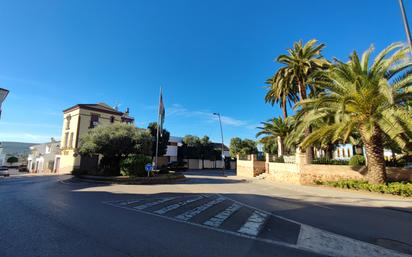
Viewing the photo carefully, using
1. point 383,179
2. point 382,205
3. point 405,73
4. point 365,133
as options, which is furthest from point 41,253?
point 405,73

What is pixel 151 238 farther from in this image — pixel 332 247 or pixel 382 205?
pixel 382 205

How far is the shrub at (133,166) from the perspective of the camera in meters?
19.8

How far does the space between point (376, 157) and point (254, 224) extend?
11.8 metres

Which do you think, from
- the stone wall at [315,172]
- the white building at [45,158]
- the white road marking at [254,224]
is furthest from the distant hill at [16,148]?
the white road marking at [254,224]

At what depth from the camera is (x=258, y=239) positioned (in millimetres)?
5406

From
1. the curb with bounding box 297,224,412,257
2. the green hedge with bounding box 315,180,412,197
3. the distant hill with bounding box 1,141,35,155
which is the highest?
the distant hill with bounding box 1,141,35,155

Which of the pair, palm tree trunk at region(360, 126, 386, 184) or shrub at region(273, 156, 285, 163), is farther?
shrub at region(273, 156, 285, 163)

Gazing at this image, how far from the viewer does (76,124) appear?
115 feet

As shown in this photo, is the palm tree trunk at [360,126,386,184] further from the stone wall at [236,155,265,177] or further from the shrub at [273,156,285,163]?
the stone wall at [236,155,265,177]

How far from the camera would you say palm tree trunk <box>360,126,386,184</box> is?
46.1 ft

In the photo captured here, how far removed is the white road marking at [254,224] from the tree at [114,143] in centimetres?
1577

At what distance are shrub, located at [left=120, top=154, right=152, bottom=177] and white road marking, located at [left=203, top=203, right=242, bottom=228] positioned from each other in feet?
40.2

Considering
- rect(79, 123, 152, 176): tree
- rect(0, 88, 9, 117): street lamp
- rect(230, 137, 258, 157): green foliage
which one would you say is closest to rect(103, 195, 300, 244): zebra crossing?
rect(79, 123, 152, 176): tree

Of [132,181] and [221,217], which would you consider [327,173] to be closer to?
[221,217]
